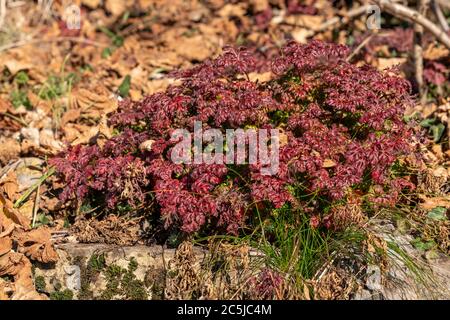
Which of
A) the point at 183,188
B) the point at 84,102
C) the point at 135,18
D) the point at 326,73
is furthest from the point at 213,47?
the point at 183,188

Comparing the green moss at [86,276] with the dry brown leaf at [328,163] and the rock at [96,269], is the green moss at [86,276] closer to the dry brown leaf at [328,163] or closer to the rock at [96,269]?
the rock at [96,269]

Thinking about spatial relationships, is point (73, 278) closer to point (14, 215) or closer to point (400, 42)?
point (14, 215)

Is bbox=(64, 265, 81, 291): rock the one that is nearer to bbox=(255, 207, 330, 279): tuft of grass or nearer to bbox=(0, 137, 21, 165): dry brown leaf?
bbox=(255, 207, 330, 279): tuft of grass

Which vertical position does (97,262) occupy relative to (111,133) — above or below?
below

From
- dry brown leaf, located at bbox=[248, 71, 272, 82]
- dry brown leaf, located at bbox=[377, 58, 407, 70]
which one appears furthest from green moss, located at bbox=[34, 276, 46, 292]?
dry brown leaf, located at bbox=[377, 58, 407, 70]

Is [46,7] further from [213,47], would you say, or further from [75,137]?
[75,137]

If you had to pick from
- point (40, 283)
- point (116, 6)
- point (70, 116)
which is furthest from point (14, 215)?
point (116, 6)
